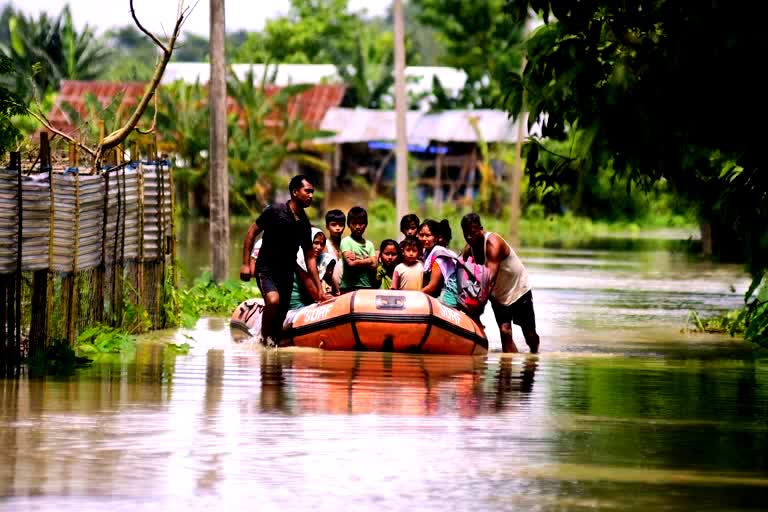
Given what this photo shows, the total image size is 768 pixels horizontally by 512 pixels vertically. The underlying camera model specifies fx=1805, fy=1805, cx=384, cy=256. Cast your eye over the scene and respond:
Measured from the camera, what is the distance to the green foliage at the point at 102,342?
17.2 meters

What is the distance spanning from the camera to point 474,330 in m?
18.6

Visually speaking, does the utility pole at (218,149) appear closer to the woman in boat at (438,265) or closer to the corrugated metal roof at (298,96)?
the woman in boat at (438,265)

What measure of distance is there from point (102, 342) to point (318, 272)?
271cm

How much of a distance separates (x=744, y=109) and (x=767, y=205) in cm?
139

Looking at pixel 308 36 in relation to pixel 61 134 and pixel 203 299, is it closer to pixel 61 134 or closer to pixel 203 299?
pixel 203 299

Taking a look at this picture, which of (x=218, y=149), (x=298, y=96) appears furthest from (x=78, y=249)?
(x=298, y=96)

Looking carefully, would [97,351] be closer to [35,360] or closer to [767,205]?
[35,360]

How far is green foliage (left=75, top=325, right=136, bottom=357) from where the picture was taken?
679 inches

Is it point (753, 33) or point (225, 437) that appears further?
point (225, 437)

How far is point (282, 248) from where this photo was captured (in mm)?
18109

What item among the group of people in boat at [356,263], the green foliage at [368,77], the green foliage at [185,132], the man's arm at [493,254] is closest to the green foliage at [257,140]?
the green foliage at [185,132]

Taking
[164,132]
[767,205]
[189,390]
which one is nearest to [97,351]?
[189,390]

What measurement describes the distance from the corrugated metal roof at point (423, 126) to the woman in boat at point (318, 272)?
42501 millimetres

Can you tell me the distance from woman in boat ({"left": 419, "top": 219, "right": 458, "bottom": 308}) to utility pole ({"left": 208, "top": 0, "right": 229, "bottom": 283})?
7697 millimetres
